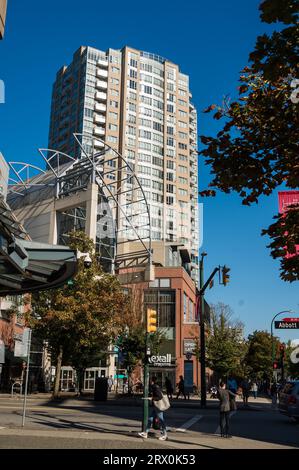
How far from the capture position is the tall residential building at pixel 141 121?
339ft

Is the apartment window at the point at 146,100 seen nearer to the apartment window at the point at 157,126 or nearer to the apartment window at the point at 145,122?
the apartment window at the point at 145,122

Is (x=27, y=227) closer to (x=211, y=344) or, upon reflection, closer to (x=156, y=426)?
(x=211, y=344)

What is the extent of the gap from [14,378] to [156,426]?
83.6 ft

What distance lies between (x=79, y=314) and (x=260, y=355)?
56.4 m

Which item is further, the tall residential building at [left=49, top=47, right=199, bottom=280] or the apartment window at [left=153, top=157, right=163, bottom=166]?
the apartment window at [left=153, top=157, right=163, bottom=166]

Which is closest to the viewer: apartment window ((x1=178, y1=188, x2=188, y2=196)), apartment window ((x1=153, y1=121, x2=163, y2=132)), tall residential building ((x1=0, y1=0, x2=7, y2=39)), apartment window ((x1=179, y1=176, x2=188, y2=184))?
tall residential building ((x1=0, y1=0, x2=7, y2=39))

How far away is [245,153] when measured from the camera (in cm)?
803

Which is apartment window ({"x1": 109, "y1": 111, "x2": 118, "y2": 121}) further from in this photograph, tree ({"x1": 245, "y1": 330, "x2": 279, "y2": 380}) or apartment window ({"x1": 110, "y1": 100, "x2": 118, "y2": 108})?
tree ({"x1": 245, "y1": 330, "x2": 279, "y2": 380})

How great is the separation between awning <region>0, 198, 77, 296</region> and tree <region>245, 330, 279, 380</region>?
62.9 m

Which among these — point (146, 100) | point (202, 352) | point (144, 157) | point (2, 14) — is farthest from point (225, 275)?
point (146, 100)

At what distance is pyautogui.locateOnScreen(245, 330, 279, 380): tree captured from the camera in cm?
7962

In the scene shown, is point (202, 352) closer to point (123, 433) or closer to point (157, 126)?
point (123, 433)

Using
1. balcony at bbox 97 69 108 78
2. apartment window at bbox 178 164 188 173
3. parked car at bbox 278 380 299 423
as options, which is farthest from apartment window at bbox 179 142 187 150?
parked car at bbox 278 380 299 423

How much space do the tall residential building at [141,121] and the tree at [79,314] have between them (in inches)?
2627
